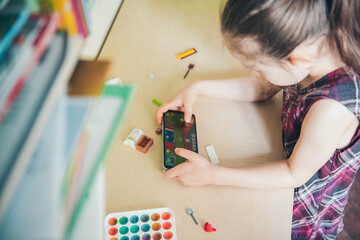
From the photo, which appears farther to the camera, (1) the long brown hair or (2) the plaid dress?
(2) the plaid dress

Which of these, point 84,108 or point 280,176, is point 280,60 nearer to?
point 280,176

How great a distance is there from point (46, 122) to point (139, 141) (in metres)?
0.46

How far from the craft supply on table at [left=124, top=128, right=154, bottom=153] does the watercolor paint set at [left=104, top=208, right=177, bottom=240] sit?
0.16 metres

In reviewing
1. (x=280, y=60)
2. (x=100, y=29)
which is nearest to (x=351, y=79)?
(x=280, y=60)

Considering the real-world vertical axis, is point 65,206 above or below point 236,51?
below

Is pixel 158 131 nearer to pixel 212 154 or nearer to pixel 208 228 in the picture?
pixel 212 154

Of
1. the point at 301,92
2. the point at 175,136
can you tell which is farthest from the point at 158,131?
the point at 301,92

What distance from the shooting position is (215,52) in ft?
3.14

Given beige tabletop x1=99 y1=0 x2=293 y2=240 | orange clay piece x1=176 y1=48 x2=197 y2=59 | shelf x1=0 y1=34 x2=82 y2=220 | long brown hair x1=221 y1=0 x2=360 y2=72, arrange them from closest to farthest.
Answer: shelf x1=0 y1=34 x2=82 y2=220 < long brown hair x1=221 y1=0 x2=360 y2=72 < beige tabletop x1=99 y1=0 x2=293 y2=240 < orange clay piece x1=176 y1=48 x2=197 y2=59

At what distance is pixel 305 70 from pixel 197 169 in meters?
0.33

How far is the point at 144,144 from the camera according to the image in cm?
71

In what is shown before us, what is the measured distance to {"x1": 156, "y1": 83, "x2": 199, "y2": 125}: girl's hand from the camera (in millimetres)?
767

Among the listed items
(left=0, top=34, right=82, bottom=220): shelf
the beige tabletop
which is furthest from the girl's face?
(left=0, top=34, right=82, bottom=220): shelf

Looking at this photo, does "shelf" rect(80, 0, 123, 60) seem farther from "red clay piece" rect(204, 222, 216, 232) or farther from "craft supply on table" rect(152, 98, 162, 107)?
"red clay piece" rect(204, 222, 216, 232)
